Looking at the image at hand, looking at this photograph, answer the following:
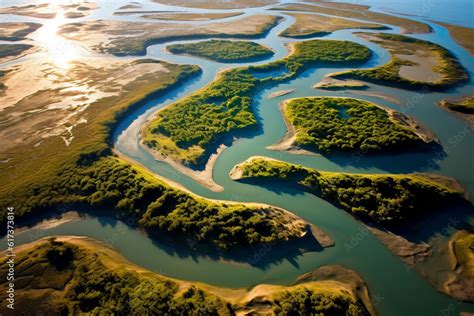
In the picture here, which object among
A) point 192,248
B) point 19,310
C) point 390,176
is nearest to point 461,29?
point 390,176

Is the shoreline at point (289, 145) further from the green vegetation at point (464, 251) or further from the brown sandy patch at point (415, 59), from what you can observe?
the brown sandy patch at point (415, 59)

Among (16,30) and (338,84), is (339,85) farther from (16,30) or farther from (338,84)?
(16,30)

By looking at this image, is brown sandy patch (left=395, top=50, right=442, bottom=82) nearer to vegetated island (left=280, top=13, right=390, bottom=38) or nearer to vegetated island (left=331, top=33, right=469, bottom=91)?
vegetated island (left=331, top=33, right=469, bottom=91)

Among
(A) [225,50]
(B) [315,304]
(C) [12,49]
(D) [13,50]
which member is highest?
(A) [225,50]

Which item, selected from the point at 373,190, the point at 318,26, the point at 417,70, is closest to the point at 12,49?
the point at 318,26

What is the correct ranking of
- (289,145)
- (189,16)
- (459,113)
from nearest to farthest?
1. (289,145)
2. (459,113)
3. (189,16)

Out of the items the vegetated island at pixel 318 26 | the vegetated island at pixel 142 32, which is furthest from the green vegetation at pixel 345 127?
the vegetated island at pixel 142 32

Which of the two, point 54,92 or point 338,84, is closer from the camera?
point 54,92
